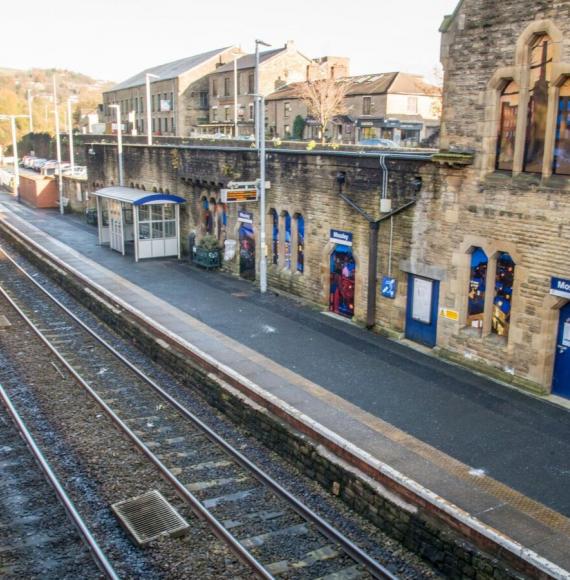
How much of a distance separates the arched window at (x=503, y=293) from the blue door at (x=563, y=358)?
1136 millimetres

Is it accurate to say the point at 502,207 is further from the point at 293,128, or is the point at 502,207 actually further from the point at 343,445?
the point at 293,128

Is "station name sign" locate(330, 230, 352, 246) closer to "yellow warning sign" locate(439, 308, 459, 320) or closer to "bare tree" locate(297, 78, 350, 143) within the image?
"yellow warning sign" locate(439, 308, 459, 320)

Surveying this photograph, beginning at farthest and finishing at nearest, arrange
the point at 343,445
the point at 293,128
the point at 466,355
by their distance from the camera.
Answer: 1. the point at 293,128
2. the point at 466,355
3. the point at 343,445

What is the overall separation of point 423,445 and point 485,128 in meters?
6.90

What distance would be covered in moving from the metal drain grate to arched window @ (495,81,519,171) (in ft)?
30.6

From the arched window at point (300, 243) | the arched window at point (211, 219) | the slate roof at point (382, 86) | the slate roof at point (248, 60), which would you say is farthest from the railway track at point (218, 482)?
the slate roof at point (248, 60)

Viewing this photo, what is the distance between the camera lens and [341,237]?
18.4 m

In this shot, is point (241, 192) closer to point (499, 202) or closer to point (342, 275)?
point (342, 275)

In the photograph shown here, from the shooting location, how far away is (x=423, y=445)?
10711mm

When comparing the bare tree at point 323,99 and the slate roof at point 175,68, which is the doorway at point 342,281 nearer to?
the bare tree at point 323,99

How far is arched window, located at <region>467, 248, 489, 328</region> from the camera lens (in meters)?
14.5

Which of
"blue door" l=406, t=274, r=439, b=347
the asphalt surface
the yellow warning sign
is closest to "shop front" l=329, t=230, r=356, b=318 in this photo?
the asphalt surface

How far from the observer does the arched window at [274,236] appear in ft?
71.5

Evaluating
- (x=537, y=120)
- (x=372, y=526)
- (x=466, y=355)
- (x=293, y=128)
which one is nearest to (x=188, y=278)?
(x=466, y=355)
